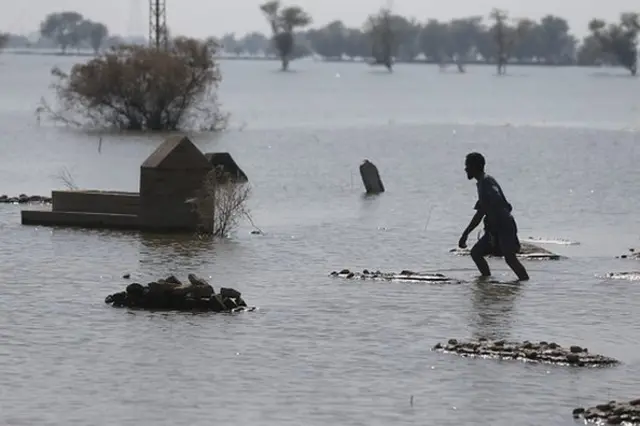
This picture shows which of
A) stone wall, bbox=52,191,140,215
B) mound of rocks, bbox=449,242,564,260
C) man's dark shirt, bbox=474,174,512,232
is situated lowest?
mound of rocks, bbox=449,242,564,260

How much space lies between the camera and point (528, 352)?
1445cm

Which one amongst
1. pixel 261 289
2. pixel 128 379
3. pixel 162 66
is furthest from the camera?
pixel 162 66

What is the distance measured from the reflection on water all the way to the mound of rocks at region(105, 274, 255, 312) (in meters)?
2.31

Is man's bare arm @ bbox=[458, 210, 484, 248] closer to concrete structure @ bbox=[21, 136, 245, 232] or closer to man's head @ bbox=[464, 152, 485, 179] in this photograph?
man's head @ bbox=[464, 152, 485, 179]

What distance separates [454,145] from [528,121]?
75.5 feet

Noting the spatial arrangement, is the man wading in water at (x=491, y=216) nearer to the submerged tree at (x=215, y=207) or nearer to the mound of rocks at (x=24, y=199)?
the submerged tree at (x=215, y=207)

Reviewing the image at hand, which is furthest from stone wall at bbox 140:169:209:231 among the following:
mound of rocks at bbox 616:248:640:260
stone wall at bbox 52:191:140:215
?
mound of rocks at bbox 616:248:640:260

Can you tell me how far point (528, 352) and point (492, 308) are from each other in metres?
2.81

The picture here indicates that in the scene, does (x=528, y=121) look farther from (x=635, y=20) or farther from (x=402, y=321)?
(x=635, y=20)

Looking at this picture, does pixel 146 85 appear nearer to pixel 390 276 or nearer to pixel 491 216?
pixel 390 276

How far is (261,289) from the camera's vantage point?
1862 cm

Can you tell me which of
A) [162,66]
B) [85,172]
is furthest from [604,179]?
[162,66]

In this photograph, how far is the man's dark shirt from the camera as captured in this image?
18312 mm

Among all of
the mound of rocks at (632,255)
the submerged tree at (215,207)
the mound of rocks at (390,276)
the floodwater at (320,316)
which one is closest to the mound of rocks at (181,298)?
the floodwater at (320,316)
